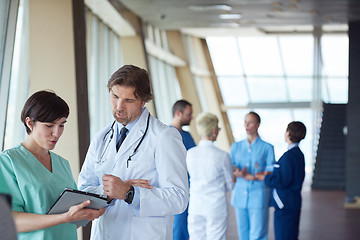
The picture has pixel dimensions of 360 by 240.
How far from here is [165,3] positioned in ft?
30.2

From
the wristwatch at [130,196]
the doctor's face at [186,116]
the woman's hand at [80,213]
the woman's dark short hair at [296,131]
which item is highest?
the doctor's face at [186,116]

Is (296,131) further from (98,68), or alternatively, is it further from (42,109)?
(98,68)

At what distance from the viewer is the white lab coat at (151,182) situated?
220 centimetres

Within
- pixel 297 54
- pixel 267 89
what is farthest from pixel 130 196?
pixel 297 54

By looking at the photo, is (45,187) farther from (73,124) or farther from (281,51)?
(281,51)

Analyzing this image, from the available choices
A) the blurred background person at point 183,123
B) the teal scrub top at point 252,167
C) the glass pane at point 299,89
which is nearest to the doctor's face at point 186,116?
the blurred background person at point 183,123

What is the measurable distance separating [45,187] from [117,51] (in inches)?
319

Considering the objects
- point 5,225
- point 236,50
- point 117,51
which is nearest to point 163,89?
point 117,51

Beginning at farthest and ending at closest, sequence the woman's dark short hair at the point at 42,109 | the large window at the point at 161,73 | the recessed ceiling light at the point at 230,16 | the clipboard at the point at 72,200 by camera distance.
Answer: the large window at the point at 161,73, the recessed ceiling light at the point at 230,16, the woman's dark short hair at the point at 42,109, the clipboard at the point at 72,200

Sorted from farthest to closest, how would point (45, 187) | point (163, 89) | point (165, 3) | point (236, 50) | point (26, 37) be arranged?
1. point (236, 50)
2. point (163, 89)
3. point (165, 3)
4. point (26, 37)
5. point (45, 187)

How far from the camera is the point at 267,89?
2109 cm

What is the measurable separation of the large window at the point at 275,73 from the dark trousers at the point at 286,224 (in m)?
15.7

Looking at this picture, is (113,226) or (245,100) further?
(245,100)

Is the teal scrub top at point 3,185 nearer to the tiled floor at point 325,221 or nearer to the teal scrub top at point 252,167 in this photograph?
the teal scrub top at point 252,167
